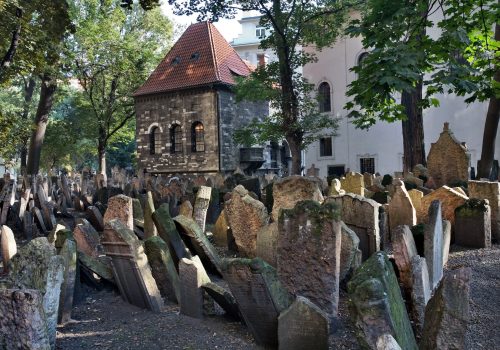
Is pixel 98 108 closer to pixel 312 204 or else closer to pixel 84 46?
pixel 84 46

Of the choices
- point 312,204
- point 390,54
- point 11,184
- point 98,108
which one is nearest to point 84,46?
point 98,108

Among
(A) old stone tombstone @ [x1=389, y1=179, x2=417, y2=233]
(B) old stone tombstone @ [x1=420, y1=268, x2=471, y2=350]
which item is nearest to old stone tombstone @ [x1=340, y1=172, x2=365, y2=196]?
(A) old stone tombstone @ [x1=389, y1=179, x2=417, y2=233]

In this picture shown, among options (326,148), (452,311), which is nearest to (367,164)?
(326,148)

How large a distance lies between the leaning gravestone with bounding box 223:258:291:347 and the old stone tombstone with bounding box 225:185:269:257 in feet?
8.26

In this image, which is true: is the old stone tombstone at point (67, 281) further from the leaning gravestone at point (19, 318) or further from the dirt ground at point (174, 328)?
the leaning gravestone at point (19, 318)

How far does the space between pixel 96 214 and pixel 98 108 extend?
2172 centimetres

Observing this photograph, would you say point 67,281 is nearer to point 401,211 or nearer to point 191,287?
point 191,287

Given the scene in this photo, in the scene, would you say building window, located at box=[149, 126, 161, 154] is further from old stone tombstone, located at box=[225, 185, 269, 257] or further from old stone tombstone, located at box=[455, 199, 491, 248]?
old stone tombstone, located at box=[455, 199, 491, 248]

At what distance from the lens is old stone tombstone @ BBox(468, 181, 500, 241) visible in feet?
23.4

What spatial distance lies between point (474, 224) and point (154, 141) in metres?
26.1

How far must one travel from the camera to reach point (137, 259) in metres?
4.41

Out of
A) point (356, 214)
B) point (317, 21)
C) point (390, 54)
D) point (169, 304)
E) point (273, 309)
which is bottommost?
point (169, 304)

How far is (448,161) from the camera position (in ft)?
36.9

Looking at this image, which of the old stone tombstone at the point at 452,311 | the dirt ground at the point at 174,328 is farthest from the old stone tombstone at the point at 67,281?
the old stone tombstone at the point at 452,311
